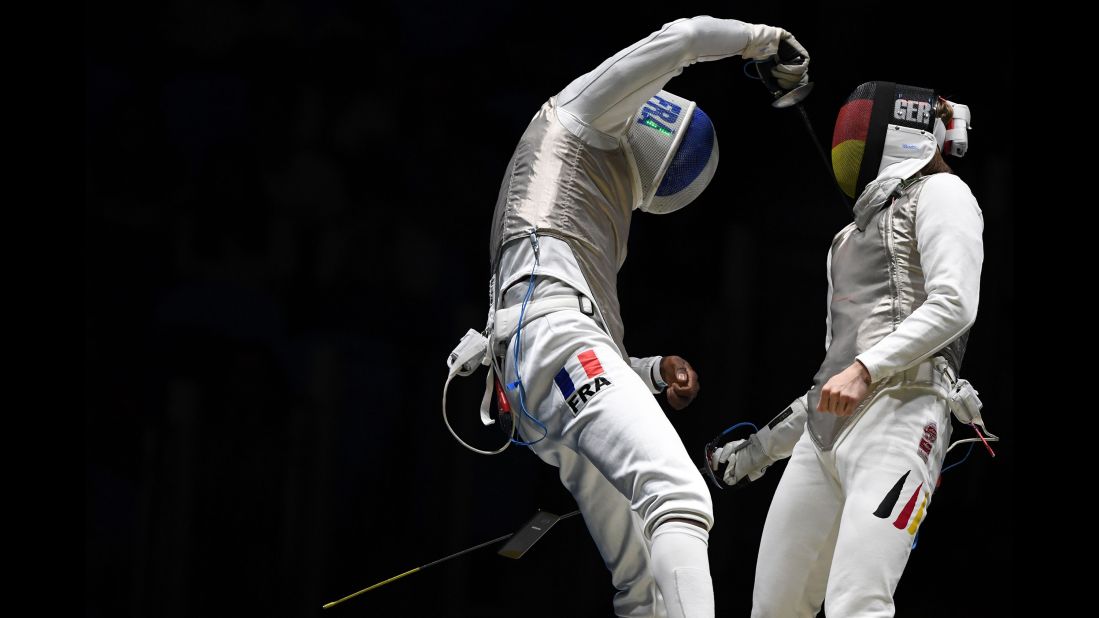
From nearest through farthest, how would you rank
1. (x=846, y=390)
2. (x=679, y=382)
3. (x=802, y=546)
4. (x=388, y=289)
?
1. (x=846, y=390)
2. (x=802, y=546)
3. (x=679, y=382)
4. (x=388, y=289)

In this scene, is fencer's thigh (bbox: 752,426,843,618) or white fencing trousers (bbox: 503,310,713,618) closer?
white fencing trousers (bbox: 503,310,713,618)

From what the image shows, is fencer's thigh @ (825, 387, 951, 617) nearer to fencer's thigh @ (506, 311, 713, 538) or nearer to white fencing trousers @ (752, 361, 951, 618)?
white fencing trousers @ (752, 361, 951, 618)

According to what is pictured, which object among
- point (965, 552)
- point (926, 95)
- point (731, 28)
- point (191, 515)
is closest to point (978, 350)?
point (965, 552)

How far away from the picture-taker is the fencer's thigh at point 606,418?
1.92m

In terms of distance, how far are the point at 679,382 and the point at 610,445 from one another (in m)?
0.39

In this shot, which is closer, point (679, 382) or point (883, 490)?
point (883, 490)

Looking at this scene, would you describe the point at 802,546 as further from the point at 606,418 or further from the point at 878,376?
the point at 606,418

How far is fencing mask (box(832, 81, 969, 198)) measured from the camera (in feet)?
7.60

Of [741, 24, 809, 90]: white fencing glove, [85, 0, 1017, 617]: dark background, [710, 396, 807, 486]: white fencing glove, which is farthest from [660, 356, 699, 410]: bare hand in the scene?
[85, 0, 1017, 617]: dark background

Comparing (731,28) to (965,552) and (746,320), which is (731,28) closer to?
(746,320)

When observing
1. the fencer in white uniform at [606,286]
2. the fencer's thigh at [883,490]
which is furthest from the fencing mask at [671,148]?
the fencer's thigh at [883,490]

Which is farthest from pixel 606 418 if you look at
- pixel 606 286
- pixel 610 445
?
pixel 606 286

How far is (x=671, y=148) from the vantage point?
2346 mm

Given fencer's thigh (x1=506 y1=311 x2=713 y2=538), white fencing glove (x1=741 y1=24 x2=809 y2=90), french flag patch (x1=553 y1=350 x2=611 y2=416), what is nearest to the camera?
fencer's thigh (x1=506 y1=311 x2=713 y2=538)
